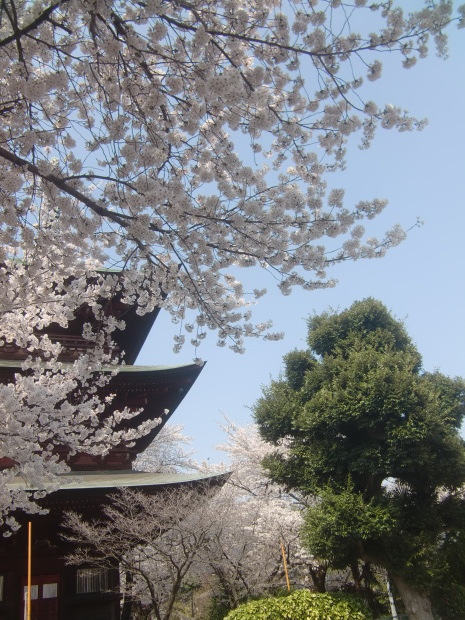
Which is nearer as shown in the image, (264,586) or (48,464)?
(48,464)

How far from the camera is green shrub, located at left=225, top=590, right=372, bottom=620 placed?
28.9ft

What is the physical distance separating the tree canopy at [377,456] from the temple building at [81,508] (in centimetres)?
312

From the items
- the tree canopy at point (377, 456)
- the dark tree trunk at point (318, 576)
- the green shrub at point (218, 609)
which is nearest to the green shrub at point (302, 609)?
the tree canopy at point (377, 456)

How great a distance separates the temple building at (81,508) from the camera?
7789 millimetres

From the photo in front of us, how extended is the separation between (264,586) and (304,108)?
428 inches

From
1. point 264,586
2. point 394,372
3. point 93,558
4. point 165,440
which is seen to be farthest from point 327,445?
point 165,440

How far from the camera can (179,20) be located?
3480 millimetres

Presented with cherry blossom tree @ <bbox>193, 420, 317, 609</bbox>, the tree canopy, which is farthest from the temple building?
the tree canopy

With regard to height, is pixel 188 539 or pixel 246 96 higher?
pixel 246 96

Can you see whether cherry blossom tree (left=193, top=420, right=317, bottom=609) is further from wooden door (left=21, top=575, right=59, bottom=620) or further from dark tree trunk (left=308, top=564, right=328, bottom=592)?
wooden door (left=21, top=575, right=59, bottom=620)

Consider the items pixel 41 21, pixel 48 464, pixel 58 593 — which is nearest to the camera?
pixel 41 21

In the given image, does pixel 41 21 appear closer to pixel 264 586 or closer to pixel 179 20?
pixel 179 20

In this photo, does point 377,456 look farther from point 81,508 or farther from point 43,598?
point 43,598

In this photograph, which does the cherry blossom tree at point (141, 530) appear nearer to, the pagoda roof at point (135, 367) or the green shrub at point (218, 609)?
the pagoda roof at point (135, 367)
